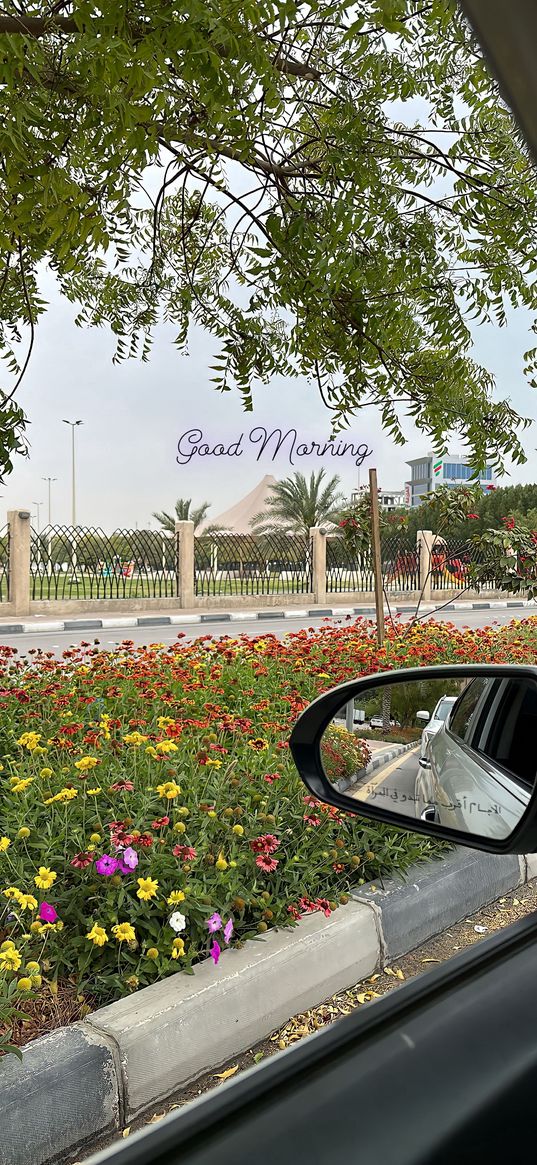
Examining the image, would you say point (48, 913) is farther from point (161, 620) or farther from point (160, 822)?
point (161, 620)

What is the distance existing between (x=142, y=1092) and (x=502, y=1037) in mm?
1726

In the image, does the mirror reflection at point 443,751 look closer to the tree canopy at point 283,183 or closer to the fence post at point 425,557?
the tree canopy at point 283,183

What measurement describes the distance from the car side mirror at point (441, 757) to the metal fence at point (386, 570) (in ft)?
73.6

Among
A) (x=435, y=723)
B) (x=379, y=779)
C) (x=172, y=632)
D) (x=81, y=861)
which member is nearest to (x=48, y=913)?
(x=81, y=861)

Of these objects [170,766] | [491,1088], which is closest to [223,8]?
[170,766]

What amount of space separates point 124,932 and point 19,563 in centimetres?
1750

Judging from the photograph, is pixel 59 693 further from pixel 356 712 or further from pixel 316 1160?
pixel 316 1160

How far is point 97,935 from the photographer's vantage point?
7.66ft

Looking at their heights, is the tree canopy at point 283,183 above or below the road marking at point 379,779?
above

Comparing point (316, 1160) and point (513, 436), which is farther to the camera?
point (513, 436)

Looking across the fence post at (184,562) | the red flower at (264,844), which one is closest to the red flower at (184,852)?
the red flower at (264,844)

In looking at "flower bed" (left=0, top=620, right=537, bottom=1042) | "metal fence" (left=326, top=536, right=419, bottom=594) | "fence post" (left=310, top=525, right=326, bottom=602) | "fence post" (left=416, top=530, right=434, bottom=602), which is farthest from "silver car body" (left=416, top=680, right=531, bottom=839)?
"fence post" (left=416, top=530, right=434, bottom=602)

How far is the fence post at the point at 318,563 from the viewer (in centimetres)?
2427

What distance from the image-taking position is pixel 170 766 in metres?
3.29
